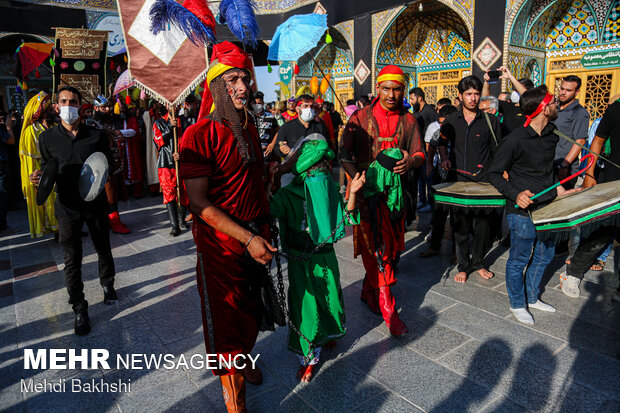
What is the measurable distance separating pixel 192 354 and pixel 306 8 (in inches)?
613

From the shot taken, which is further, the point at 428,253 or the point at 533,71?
the point at 533,71

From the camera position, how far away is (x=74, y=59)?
6309 millimetres

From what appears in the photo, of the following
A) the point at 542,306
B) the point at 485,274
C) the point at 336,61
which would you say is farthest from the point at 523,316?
the point at 336,61

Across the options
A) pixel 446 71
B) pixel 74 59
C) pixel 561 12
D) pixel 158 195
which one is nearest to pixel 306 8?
pixel 446 71

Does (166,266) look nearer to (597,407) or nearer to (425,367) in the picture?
(425,367)

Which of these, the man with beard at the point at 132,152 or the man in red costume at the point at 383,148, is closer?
the man in red costume at the point at 383,148

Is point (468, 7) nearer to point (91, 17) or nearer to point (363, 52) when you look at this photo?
point (363, 52)

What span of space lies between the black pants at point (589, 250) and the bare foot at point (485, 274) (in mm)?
677

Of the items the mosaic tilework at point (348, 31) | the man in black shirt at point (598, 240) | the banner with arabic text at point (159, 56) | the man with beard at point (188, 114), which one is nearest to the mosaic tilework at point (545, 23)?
the mosaic tilework at point (348, 31)

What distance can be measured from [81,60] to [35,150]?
1.74 m

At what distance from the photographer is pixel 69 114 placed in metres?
3.31

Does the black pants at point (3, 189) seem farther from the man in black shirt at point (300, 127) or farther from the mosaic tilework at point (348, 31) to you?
the mosaic tilework at point (348, 31)

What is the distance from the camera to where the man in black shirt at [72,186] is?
10.8 feet

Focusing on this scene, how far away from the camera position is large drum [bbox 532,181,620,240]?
2672 millimetres
